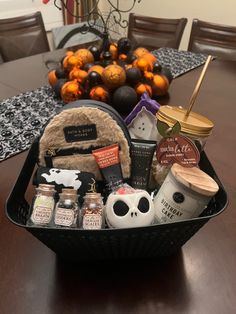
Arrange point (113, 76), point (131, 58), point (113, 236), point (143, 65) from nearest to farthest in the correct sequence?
point (113, 236) → point (113, 76) → point (143, 65) → point (131, 58)

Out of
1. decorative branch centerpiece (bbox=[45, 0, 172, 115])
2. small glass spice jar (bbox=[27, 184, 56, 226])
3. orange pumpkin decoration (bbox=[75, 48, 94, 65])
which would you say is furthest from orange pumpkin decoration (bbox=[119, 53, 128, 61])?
small glass spice jar (bbox=[27, 184, 56, 226])

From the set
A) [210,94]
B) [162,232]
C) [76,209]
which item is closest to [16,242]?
[76,209]

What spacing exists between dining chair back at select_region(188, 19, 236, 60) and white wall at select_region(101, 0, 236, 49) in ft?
2.53

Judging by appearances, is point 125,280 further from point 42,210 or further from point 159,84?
point 159,84

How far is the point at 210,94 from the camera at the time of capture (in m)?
1.29

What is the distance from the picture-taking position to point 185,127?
56 centimetres

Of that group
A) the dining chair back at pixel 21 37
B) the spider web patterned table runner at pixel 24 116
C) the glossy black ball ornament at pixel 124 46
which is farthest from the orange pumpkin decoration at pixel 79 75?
the dining chair back at pixel 21 37

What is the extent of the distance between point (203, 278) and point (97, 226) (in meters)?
0.23

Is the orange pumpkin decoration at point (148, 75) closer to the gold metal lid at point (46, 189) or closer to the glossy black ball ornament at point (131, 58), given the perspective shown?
the glossy black ball ornament at point (131, 58)

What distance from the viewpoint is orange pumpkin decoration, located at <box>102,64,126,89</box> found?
40.0 inches

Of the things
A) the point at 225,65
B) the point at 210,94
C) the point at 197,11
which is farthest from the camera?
the point at 197,11

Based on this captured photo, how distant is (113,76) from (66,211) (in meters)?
0.65

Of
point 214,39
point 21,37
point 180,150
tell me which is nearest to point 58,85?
point 180,150

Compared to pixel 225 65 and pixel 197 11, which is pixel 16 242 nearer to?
pixel 225 65
